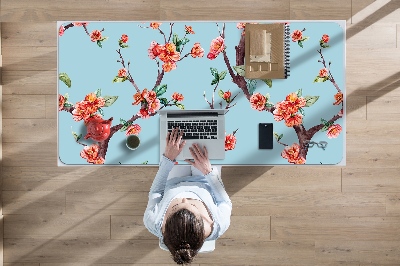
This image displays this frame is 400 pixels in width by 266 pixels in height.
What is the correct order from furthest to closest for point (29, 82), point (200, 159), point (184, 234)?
point (29, 82)
point (200, 159)
point (184, 234)

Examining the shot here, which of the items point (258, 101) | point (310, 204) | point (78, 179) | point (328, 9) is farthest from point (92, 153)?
point (328, 9)

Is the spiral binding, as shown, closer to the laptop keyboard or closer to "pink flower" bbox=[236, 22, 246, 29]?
"pink flower" bbox=[236, 22, 246, 29]

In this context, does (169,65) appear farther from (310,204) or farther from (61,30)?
(310,204)

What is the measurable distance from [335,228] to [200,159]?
954 millimetres

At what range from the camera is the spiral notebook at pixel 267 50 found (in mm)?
2430

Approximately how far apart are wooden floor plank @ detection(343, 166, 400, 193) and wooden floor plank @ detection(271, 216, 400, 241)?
17cm

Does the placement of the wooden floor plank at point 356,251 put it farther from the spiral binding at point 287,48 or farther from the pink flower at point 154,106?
the pink flower at point 154,106

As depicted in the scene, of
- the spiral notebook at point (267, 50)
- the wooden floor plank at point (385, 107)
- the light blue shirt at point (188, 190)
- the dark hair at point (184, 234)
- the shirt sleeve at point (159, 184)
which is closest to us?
the dark hair at point (184, 234)

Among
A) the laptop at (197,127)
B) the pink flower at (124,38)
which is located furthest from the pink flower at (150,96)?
the pink flower at (124,38)

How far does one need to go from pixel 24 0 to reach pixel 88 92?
2.50 feet

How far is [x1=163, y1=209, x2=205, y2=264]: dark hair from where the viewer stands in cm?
180

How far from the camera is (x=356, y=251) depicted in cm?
274

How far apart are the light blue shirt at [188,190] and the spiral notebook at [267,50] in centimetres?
56

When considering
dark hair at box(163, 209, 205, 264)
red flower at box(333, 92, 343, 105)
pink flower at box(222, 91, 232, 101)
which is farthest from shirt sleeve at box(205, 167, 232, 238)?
red flower at box(333, 92, 343, 105)
